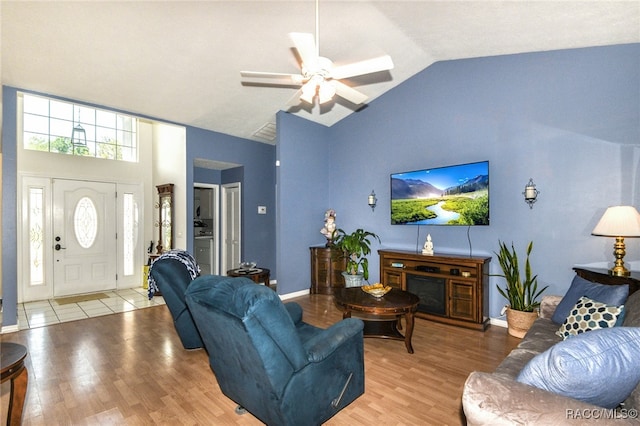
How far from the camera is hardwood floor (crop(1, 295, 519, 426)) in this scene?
2.13 meters

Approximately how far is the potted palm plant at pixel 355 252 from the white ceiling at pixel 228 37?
8.68 ft

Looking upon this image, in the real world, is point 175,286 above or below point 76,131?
below

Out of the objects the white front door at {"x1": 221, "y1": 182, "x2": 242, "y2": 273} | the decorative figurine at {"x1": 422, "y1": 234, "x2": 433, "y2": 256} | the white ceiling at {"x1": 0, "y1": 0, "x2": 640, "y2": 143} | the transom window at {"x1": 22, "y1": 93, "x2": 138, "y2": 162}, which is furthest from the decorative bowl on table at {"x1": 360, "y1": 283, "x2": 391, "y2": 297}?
the transom window at {"x1": 22, "y1": 93, "x2": 138, "y2": 162}

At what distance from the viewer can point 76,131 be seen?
5.68 meters

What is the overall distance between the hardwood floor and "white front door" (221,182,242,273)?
2582mm

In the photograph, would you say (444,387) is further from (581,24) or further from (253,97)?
(253,97)

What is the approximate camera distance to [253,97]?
190 inches

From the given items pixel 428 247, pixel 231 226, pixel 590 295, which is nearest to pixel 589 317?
pixel 590 295

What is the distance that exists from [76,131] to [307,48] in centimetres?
565

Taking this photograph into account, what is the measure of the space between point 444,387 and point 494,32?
3715 millimetres

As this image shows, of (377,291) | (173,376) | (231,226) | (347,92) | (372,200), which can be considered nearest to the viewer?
(173,376)

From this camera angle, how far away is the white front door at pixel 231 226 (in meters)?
6.40

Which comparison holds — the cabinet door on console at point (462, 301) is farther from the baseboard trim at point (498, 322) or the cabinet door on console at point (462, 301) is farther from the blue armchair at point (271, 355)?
the blue armchair at point (271, 355)

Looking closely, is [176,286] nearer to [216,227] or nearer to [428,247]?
[428,247]
